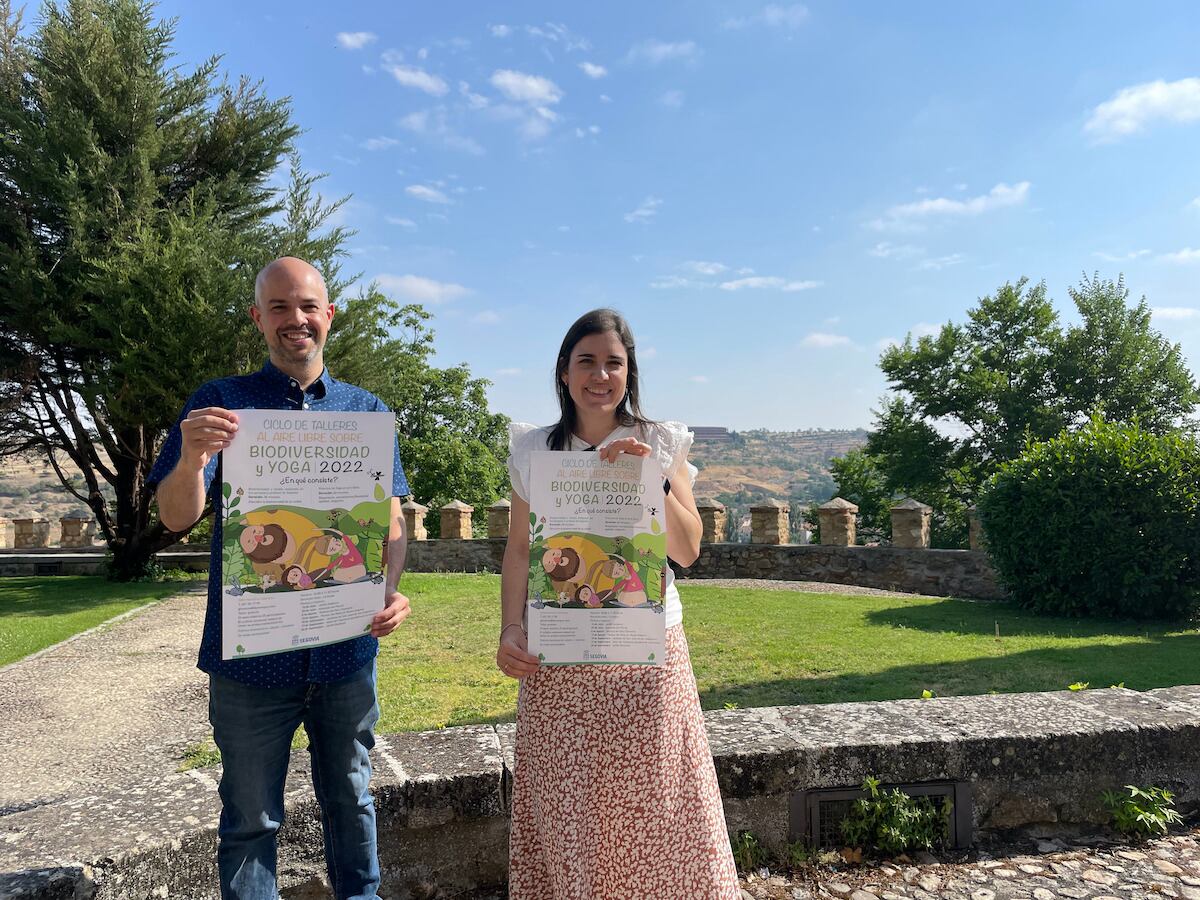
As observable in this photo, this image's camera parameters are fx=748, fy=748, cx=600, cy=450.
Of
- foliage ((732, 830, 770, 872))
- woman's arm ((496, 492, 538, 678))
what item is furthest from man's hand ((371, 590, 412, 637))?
foliage ((732, 830, 770, 872))

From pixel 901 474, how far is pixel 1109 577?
62.6 ft

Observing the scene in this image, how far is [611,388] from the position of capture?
80.8 inches

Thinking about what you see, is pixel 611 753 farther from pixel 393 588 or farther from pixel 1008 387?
pixel 1008 387

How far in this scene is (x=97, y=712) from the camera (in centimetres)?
569

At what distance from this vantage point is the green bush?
10.1 meters

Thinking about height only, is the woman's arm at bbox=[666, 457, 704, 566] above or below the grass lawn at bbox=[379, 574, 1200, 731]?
above

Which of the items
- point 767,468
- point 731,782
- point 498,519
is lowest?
point 731,782

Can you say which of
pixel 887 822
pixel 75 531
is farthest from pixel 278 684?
pixel 75 531

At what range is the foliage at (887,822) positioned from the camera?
258 cm

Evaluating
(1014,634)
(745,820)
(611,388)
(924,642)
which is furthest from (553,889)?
(1014,634)

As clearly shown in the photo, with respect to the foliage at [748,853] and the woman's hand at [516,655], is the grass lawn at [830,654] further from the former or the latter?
the woman's hand at [516,655]

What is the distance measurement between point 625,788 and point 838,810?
1.08 m

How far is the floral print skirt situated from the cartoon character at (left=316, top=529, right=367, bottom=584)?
0.56 meters

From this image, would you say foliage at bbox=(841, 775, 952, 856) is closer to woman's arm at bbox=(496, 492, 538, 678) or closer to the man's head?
woman's arm at bbox=(496, 492, 538, 678)
